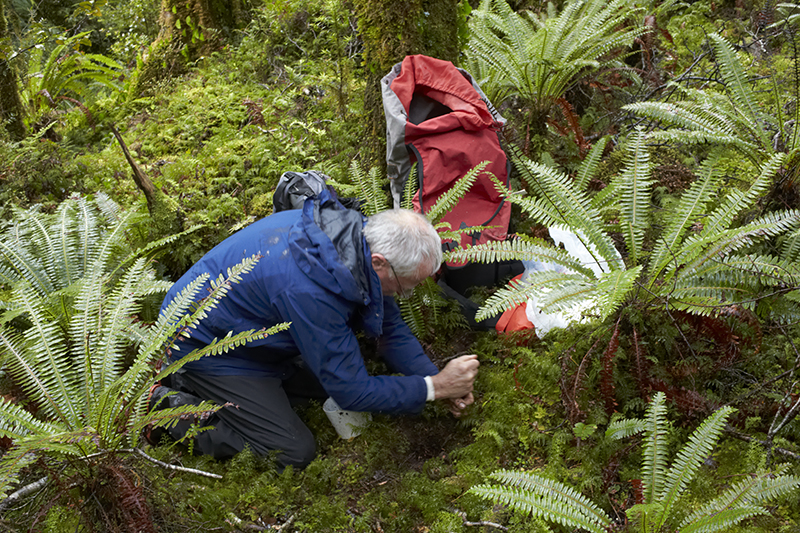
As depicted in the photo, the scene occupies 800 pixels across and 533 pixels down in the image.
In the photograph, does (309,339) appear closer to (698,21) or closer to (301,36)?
(301,36)

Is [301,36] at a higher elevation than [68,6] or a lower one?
lower

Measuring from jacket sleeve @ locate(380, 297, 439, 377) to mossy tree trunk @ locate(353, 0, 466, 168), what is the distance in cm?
164

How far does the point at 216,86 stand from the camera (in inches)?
244

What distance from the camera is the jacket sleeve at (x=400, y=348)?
2975 mm

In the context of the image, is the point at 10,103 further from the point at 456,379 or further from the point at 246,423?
the point at 456,379

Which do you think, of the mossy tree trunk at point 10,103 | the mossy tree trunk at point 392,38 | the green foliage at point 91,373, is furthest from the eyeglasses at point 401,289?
the mossy tree trunk at point 10,103

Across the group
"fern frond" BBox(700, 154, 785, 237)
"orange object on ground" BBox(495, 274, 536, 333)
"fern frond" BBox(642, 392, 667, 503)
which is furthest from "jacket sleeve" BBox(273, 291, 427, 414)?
"fern frond" BBox(700, 154, 785, 237)

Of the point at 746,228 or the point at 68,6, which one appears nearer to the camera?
the point at 746,228

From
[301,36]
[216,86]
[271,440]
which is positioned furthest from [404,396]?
[301,36]

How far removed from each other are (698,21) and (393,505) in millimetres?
6687

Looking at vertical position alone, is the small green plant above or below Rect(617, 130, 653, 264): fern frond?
below

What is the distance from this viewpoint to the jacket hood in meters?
2.46

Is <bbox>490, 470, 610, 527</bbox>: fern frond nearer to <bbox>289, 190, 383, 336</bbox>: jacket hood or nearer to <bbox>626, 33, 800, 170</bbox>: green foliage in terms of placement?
<bbox>289, 190, 383, 336</bbox>: jacket hood

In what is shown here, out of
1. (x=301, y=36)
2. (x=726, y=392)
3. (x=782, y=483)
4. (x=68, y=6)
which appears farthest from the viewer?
(x=68, y=6)
